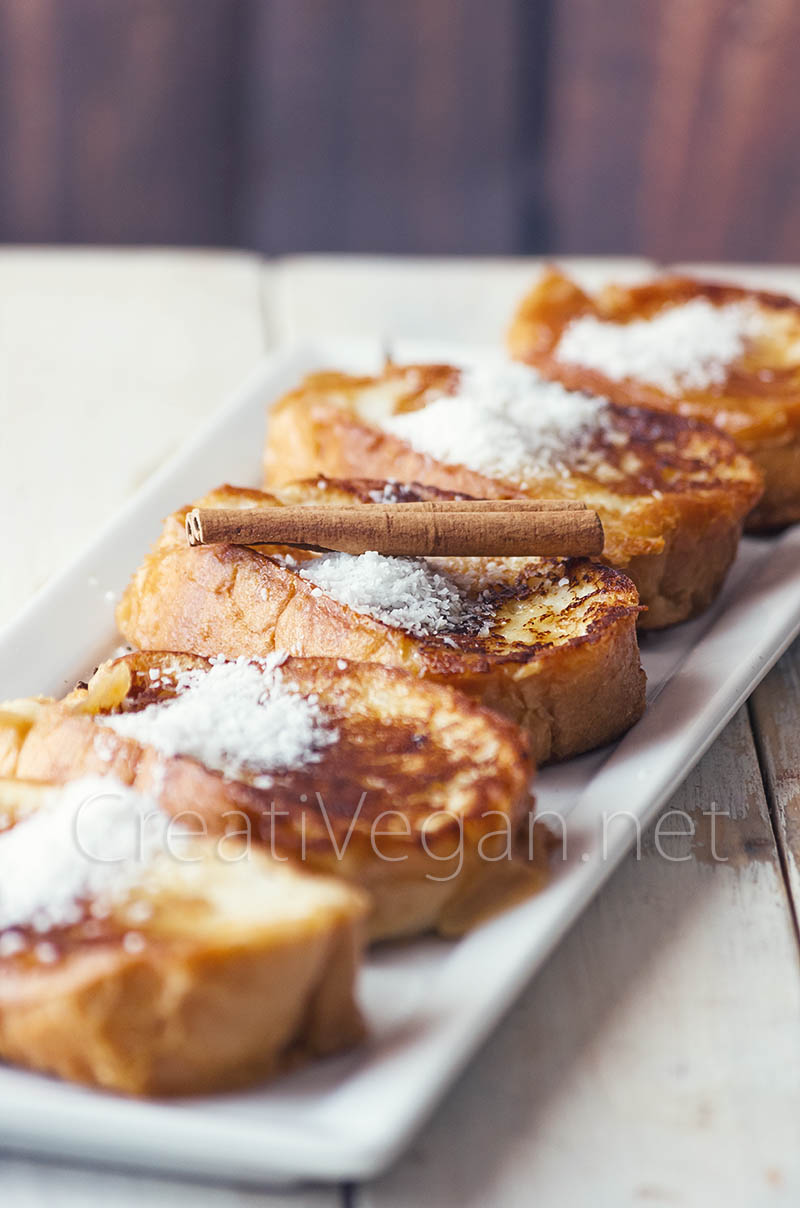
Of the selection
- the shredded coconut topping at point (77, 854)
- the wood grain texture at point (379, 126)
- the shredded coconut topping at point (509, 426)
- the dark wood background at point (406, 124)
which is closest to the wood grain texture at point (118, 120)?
the dark wood background at point (406, 124)

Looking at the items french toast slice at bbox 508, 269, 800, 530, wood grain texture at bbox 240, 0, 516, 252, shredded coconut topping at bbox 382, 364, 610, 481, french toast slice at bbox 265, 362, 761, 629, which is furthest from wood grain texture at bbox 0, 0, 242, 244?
shredded coconut topping at bbox 382, 364, 610, 481

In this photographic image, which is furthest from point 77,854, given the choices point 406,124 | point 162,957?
point 406,124

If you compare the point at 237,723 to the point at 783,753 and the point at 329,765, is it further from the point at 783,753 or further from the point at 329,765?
the point at 783,753

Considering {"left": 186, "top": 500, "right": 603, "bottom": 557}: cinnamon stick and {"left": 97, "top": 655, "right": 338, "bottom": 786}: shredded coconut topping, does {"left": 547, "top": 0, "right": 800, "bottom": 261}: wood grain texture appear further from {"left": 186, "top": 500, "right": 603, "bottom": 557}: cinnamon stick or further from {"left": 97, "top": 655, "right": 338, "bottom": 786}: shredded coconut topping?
{"left": 97, "top": 655, "right": 338, "bottom": 786}: shredded coconut topping

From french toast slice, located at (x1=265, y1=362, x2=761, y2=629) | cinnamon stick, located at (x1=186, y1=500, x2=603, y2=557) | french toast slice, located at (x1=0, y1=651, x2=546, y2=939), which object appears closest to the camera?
french toast slice, located at (x1=0, y1=651, x2=546, y2=939)

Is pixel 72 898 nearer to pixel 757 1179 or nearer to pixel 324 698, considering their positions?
pixel 324 698

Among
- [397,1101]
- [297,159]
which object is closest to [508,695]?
[397,1101]
